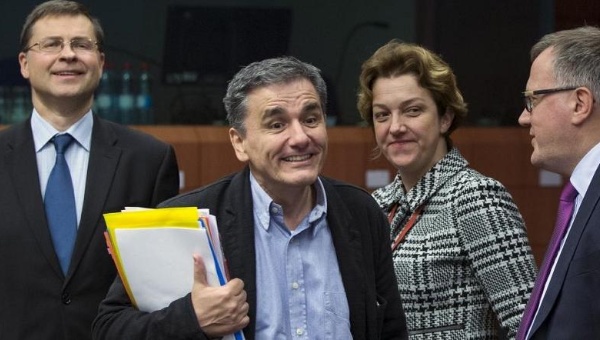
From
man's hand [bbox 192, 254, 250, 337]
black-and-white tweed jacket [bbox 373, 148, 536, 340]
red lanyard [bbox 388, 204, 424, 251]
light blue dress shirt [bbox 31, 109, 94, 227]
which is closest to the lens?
man's hand [bbox 192, 254, 250, 337]

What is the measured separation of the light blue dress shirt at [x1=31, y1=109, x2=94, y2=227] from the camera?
13.2 feet

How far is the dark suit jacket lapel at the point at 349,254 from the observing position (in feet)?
9.72

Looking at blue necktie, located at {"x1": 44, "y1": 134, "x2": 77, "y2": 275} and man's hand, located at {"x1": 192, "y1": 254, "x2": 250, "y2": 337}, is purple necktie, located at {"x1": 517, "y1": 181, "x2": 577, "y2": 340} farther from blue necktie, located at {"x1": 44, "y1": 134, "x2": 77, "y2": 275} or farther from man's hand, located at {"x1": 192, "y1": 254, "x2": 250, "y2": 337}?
blue necktie, located at {"x1": 44, "y1": 134, "x2": 77, "y2": 275}

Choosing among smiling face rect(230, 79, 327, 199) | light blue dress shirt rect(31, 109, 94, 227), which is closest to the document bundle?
smiling face rect(230, 79, 327, 199)

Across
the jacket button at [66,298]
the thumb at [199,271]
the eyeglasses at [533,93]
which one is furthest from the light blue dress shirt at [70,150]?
the eyeglasses at [533,93]

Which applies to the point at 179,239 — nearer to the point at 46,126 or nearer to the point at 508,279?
the point at 508,279

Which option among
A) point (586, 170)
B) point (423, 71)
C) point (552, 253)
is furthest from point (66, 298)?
point (586, 170)

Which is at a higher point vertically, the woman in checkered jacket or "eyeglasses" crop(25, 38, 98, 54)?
"eyeglasses" crop(25, 38, 98, 54)

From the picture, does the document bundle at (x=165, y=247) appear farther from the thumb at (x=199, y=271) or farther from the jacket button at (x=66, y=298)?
the jacket button at (x=66, y=298)

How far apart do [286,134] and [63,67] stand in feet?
4.34

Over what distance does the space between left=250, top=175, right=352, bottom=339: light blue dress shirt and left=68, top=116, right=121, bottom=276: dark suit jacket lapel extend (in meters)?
1.00

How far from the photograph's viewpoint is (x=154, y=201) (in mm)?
4027

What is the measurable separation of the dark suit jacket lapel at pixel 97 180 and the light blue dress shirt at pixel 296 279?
1003mm

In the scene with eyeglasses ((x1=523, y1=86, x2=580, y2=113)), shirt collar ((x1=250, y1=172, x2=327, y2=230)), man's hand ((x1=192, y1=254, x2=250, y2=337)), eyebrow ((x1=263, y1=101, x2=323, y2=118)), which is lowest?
man's hand ((x1=192, y1=254, x2=250, y2=337))
